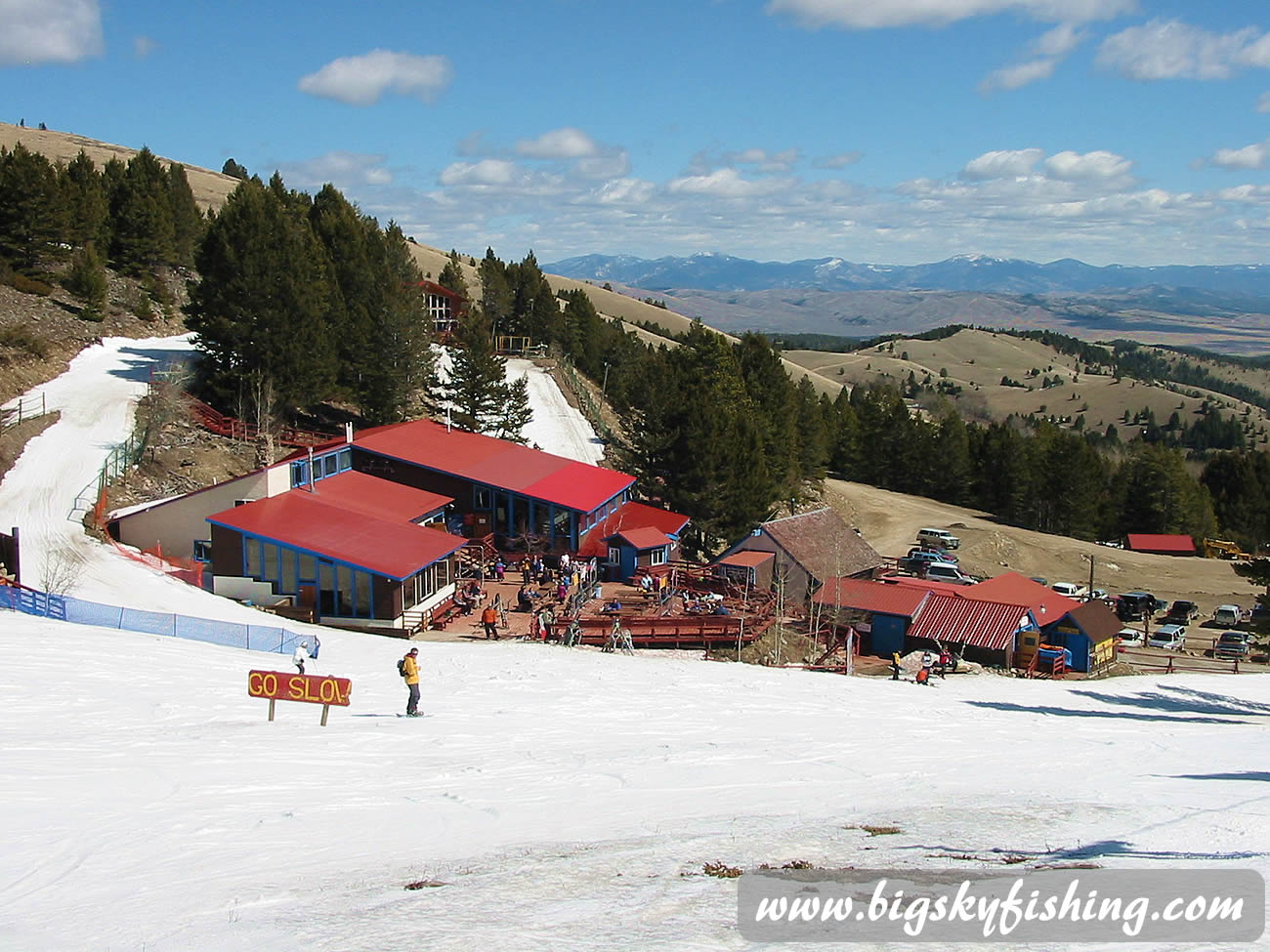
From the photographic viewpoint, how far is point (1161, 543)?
70.1 meters

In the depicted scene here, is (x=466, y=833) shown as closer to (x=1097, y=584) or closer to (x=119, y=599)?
(x=119, y=599)

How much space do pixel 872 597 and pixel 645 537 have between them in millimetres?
8351

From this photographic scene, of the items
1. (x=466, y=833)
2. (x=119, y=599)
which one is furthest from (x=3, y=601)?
(x=466, y=833)

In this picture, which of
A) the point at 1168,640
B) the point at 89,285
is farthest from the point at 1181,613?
the point at 89,285

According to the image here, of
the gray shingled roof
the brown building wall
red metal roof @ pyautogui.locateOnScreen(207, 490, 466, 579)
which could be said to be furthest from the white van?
the brown building wall

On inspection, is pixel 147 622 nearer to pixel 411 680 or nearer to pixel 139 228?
pixel 411 680

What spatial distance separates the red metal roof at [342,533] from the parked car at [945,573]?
25765 mm

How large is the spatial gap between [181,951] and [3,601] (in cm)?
1754

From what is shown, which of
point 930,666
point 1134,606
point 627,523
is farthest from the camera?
point 1134,606

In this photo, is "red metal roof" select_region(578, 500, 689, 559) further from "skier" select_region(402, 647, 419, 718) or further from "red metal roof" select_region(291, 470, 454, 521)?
"skier" select_region(402, 647, 419, 718)

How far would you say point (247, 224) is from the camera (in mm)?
40531

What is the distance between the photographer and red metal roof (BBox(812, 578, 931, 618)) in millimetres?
35688

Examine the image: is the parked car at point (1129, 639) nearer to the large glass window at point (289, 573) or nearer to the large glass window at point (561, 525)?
the large glass window at point (561, 525)

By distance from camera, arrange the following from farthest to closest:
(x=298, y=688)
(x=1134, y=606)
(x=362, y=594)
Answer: (x=1134, y=606)
(x=362, y=594)
(x=298, y=688)
